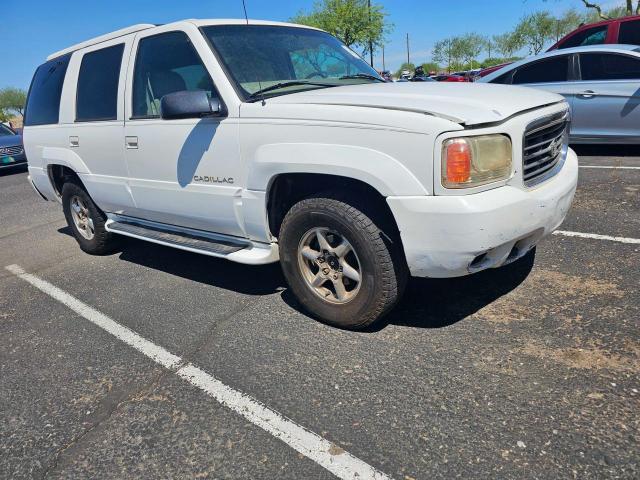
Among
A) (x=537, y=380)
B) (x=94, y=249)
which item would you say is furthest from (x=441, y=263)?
(x=94, y=249)

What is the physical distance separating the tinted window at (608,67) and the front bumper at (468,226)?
531 cm

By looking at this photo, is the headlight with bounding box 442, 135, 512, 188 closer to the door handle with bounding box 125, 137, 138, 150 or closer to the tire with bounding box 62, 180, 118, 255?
the door handle with bounding box 125, 137, 138, 150

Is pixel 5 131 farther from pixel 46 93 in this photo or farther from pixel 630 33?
pixel 630 33

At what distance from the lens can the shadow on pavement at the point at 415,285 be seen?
126 inches

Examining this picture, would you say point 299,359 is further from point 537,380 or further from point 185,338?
point 537,380

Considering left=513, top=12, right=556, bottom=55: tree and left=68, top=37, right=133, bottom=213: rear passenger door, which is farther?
left=513, top=12, right=556, bottom=55: tree

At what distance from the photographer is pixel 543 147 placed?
2902mm

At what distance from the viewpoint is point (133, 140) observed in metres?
3.91

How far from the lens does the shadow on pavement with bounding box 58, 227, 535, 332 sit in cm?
320

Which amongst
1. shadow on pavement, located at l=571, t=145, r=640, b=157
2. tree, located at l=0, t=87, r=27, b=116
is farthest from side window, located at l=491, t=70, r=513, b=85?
tree, located at l=0, t=87, r=27, b=116

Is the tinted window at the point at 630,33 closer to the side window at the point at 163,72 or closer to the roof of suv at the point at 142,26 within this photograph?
the roof of suv at the point at 142,26

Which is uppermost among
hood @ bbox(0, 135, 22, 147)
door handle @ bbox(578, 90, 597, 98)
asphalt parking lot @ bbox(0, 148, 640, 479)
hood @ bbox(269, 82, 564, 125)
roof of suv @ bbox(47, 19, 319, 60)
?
roof of suv @ bbox(47, 19, 319, 60)

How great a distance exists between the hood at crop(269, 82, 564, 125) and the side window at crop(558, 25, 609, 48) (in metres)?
6.30

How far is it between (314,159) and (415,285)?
140 centimetres
